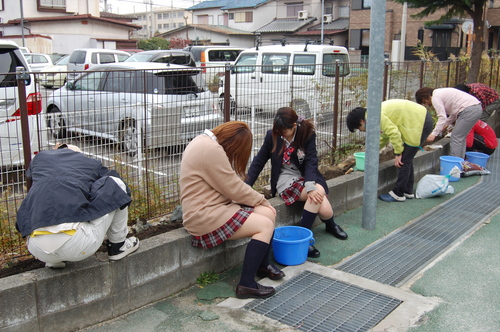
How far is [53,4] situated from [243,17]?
55.8ft

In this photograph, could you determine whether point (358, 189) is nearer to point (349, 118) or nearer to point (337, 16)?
point (349, 118)

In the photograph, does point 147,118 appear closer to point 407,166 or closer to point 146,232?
point 146,232

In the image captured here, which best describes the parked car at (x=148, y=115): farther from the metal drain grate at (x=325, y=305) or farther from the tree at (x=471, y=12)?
the tree at (x=471, y=12)

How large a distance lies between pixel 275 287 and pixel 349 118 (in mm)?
2445

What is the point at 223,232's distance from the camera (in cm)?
376

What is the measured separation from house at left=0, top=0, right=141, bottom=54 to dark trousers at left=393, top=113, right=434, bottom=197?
1276 inches

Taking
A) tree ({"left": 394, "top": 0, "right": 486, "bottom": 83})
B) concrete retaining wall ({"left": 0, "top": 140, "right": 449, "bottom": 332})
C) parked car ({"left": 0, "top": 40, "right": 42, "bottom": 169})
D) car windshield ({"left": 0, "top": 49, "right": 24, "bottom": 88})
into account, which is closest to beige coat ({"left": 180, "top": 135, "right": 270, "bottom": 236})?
concrete retaining wall ({"left": 0, "top": 140, "right": 449, "bottom": 332})

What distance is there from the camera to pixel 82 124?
4.23 meters

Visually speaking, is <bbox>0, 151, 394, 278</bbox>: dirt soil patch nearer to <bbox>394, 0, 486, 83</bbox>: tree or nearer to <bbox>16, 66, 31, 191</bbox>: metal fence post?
<bbox>16, 66, 31, 191</bbox>: metal fence post

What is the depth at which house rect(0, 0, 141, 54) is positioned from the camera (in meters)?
34.1

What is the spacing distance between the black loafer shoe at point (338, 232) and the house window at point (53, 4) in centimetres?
3751

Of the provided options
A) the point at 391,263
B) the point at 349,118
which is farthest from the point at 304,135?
the point at 391,263

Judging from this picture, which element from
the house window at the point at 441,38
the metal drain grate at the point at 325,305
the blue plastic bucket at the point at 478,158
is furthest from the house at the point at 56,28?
the metal drain grate at the point at 325,305

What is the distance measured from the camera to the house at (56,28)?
3406 cm
